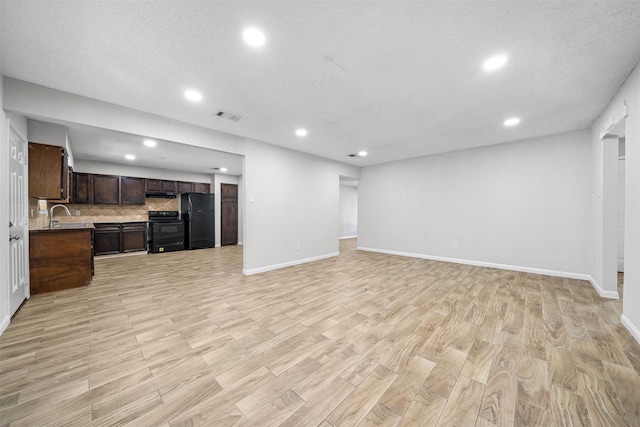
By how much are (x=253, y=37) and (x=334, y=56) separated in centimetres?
67

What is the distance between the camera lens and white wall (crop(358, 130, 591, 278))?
13.2 feet

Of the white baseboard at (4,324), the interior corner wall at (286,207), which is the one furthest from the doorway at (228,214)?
the white baseboard at (4,324)

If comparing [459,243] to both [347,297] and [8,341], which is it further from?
[8,341]

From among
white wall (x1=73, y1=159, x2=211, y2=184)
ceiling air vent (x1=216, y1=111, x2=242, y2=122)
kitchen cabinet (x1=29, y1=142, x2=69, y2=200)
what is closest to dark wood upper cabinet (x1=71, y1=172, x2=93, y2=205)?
white wall (x1=73, y1=159, x2=211, y2=184)

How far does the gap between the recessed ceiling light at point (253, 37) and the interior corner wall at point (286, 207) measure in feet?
8.55

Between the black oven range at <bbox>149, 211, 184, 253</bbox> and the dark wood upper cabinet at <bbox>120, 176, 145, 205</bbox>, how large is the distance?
0.50 metres

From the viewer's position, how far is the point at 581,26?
169 cm

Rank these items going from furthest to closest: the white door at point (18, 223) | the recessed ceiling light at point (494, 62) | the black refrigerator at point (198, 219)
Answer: the black refrigerator at point (198, 219), the white door at point (18, 223), the recessed ceiling light at point (494, 62)

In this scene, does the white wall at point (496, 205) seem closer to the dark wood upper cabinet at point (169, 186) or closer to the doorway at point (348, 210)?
the doorway at point (348, 210)

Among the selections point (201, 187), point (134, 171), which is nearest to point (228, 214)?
point (201, 187)

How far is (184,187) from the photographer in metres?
7.48

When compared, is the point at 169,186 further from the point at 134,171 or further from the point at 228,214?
the point at 228,214

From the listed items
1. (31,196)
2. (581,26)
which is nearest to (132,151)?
(31,196)

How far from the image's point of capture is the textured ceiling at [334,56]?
5.19 feet
